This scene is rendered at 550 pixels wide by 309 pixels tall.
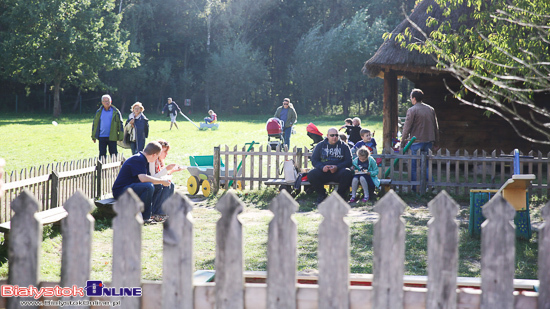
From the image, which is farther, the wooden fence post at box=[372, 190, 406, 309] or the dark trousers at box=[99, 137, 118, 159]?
the dark trousers at box=[99, 137, 118, 159]

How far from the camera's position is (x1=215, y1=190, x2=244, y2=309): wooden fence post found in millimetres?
2912

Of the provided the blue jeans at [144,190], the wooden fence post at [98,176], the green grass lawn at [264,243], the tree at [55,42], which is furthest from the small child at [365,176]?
the tree at [55,42]

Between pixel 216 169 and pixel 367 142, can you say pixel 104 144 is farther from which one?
pixel 367 142

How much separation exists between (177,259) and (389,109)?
12992mm

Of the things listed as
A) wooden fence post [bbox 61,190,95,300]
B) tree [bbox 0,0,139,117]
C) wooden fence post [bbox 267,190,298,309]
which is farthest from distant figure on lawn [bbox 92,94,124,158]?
tree [bbox 0,0,139,117]

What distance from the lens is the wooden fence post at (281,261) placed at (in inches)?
113

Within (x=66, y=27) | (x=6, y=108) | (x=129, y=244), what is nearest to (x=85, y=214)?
(x=129, y=244)

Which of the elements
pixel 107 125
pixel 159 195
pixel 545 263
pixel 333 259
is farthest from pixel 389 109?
pixel 333 259

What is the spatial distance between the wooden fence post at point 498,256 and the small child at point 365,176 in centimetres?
797

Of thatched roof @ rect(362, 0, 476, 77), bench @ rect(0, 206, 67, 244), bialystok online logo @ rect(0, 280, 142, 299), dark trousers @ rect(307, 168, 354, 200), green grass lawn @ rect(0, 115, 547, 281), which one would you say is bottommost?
green grass lawn @ rect(0, 115, 547, 281)

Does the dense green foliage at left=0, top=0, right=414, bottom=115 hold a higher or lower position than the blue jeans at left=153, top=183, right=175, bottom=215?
higher

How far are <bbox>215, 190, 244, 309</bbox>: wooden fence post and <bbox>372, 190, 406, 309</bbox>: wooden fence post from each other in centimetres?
69

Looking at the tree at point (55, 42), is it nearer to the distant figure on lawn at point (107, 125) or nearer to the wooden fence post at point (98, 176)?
the distant figure on lawn at point (107, 125)

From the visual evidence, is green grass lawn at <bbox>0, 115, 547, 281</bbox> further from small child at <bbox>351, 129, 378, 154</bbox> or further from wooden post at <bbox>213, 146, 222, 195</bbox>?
small child at <bbox>351, 129, 378, 154</bbox>
